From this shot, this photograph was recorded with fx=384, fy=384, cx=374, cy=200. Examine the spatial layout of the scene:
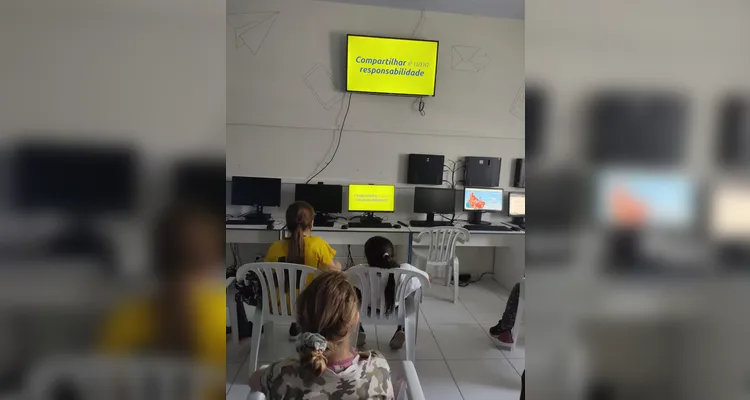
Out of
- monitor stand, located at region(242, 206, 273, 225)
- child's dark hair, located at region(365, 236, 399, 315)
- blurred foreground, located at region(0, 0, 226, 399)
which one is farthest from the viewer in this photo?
monitor stand, located at region(242, 206, 273, 225)

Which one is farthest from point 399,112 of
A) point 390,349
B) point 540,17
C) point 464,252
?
point 540,17

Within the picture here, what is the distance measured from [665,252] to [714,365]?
13 cm

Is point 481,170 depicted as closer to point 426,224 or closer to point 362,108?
point 426,224

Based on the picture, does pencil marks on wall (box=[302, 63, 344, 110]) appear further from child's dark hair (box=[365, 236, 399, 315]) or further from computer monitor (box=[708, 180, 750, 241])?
computer monitor (box=[708, 180, 750, 241])

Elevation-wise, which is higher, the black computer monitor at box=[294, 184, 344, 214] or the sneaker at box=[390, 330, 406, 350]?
the black computer monitor at box=[294, 184, 344, 214]

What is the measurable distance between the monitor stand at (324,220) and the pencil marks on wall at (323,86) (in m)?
1.14

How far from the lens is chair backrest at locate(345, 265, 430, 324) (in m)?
2.06

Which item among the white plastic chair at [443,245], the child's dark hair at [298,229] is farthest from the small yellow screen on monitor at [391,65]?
the child's dark hair at [298,229]

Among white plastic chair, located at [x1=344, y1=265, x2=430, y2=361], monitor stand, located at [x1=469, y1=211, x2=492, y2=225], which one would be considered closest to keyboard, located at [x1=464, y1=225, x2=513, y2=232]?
monitor stand, located at [x1=469, y1=211, x2=492, y2=225]

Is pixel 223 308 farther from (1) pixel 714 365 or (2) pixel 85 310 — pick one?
(1) pixel 714 365

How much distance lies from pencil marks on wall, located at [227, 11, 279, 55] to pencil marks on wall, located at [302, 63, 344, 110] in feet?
1.89

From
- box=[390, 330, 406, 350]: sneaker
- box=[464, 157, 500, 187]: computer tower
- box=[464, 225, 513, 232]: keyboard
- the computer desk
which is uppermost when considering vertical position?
box=[464, 157, 500, 187]: computer tower

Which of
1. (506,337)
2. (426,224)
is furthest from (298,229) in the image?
(426,224)

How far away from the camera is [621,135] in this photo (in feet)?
1.27
